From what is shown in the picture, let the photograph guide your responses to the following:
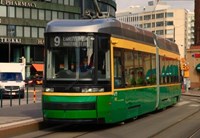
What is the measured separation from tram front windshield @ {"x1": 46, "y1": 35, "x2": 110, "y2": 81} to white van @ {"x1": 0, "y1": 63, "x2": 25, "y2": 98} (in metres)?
22.3

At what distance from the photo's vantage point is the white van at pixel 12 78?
36.4 meters

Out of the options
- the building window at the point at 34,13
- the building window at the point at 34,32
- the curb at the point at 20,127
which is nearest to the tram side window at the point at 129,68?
the curb at the point at 20,127

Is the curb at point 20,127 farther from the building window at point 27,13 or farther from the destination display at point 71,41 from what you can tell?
the building window at point 27,13

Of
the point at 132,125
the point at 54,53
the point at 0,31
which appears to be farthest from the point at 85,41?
the point at 0,31

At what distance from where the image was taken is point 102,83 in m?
14.3

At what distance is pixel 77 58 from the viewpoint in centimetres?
1417

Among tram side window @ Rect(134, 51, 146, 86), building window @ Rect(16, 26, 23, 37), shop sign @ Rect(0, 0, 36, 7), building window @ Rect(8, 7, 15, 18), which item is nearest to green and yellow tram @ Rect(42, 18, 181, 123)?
tram side window @ Rect(134, 51, 146, 86)

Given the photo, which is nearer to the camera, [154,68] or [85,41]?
[85,41]

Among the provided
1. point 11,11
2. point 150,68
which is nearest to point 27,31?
point 11,11

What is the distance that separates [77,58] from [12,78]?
2420 cm

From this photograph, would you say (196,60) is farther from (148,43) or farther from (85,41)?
(85,41)

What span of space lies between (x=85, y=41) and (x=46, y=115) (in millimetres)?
2405

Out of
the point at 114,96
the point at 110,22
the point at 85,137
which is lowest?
the point at 85,137

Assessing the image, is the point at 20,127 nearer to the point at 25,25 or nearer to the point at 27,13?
the point at 25,25
